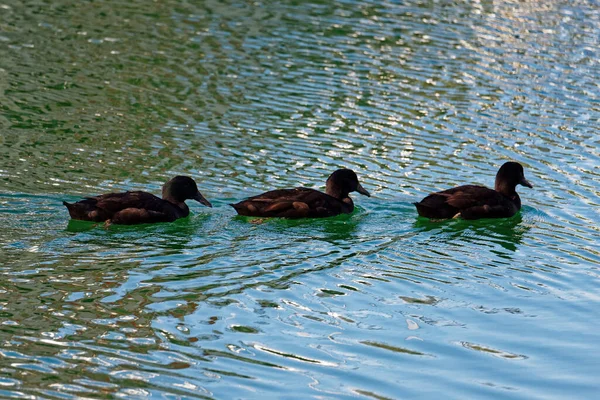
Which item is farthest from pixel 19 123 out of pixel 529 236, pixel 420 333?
pixel 420 333

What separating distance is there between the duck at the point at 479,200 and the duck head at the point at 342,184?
46.7 inches

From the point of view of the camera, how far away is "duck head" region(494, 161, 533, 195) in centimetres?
1703

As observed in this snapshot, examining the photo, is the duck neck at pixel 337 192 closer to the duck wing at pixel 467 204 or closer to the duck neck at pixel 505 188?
the duck wing at pixel 467 204

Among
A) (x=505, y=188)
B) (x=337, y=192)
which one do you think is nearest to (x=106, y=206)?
(x=337, y=192)

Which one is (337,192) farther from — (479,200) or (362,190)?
(479,200)

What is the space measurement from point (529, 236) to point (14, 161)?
7994 mm

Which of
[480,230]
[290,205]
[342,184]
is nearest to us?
[290,205]

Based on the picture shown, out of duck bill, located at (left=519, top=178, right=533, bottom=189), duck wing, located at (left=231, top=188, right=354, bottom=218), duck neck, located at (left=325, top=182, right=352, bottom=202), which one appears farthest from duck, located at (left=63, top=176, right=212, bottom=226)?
duck bill, located at (left=519, top=178, right=533, bottom=189)

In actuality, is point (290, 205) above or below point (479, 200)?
below

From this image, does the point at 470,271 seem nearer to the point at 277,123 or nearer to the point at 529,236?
the point at 529,236

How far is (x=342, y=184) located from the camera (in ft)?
54.4

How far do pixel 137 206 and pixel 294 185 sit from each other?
335cm

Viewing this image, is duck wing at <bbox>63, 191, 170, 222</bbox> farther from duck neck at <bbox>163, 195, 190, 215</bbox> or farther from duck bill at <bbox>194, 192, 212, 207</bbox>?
duck bill at <bbox>194, 192, 212, 207</bbox>

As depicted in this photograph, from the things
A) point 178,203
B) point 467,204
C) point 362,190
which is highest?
point 467,204
